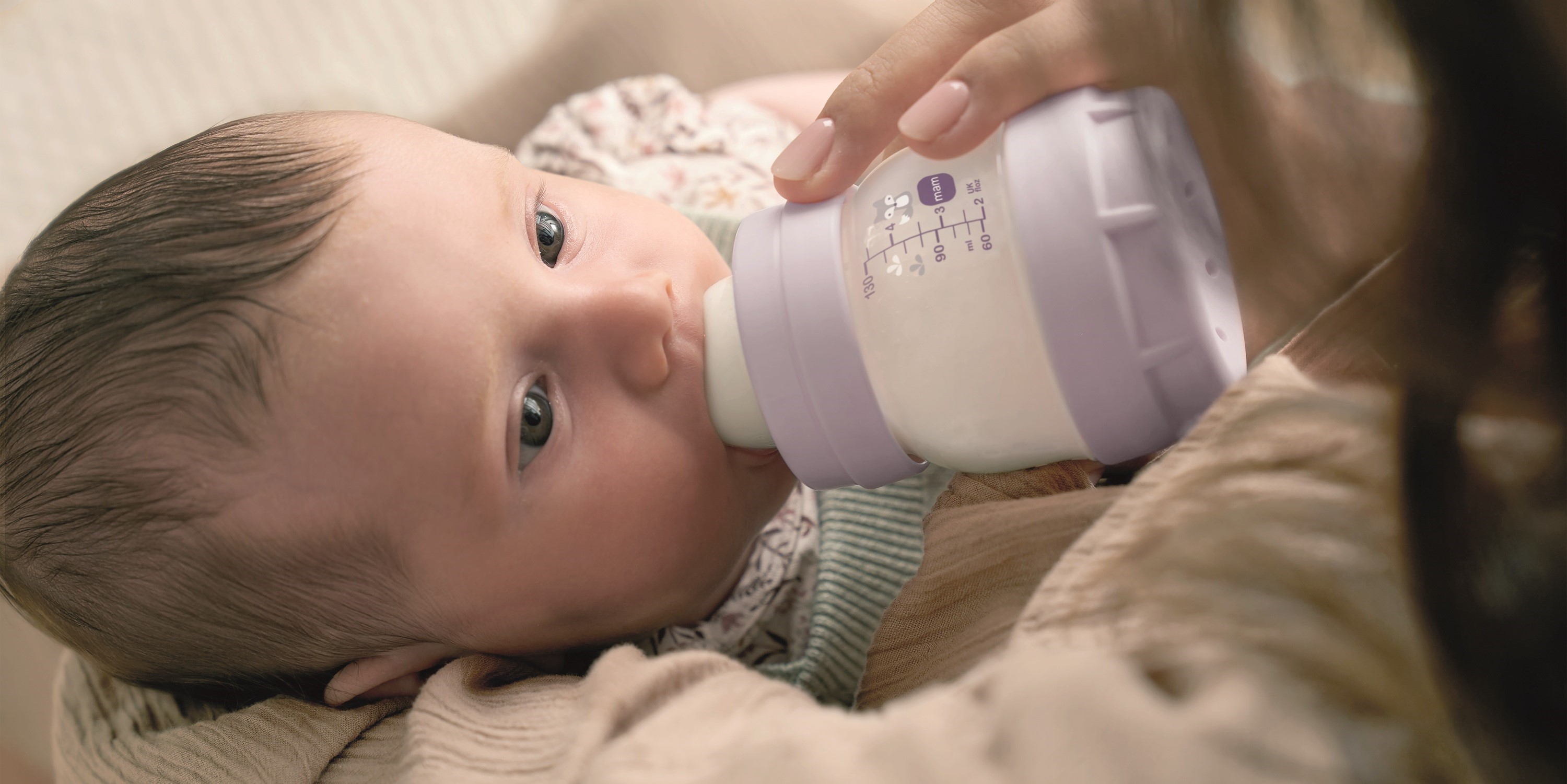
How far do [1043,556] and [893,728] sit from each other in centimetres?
23

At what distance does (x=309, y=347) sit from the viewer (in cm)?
65

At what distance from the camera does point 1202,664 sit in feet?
1.47

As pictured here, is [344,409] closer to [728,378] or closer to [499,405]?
[499,405]

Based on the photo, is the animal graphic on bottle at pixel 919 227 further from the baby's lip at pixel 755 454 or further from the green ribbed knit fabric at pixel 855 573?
the green ribbed knit fabric at pixel 855 573

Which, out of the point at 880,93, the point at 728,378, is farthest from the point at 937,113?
the point at 728,378

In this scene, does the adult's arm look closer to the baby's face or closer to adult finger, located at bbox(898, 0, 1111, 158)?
the baby's face

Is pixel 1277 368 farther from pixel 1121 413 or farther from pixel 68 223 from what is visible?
pixel 68 223

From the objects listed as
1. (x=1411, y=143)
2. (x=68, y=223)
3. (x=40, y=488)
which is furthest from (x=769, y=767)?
(x=68, y=223)

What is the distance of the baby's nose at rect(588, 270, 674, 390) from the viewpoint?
0.69 meters

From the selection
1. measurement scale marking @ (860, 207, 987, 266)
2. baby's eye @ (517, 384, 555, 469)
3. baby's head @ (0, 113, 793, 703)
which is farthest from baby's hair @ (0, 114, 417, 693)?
measurement scale marking @ (860, 207, 987, 266)

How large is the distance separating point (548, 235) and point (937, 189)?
0.37 m

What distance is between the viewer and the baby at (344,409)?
0.66 metres

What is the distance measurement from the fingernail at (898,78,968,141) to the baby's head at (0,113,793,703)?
0.24 metres

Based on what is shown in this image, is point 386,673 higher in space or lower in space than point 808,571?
higher
